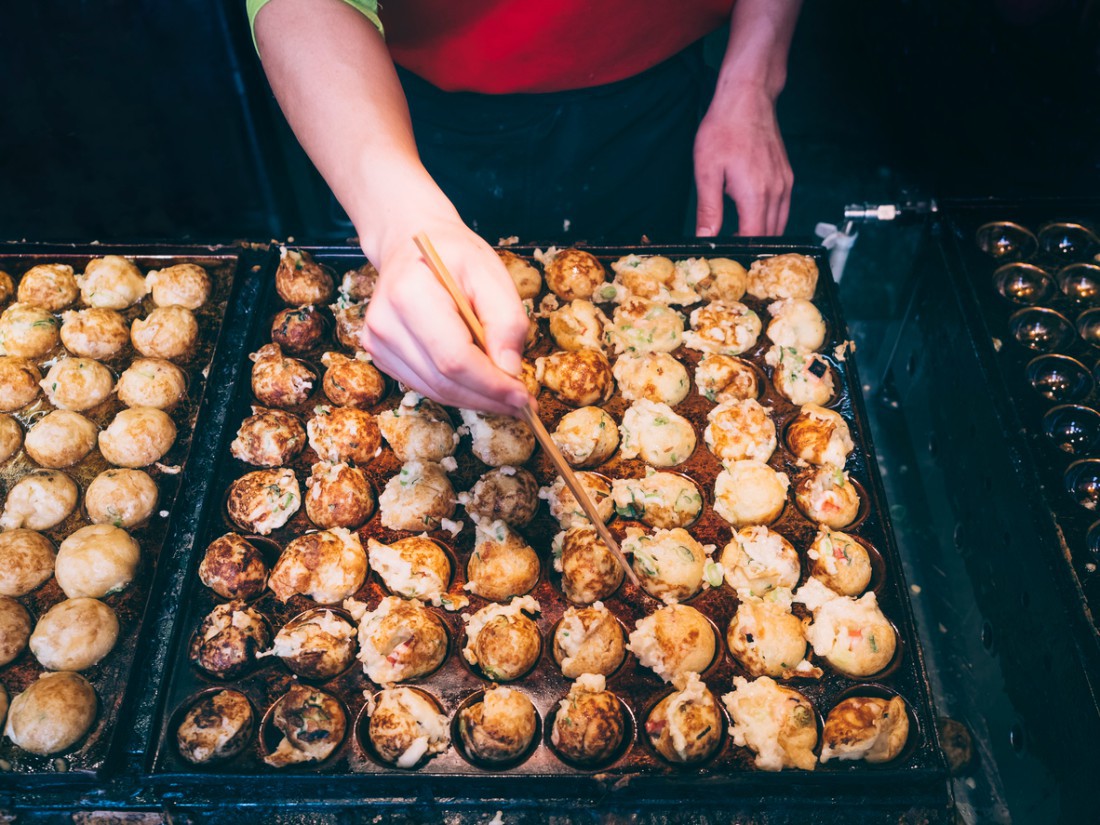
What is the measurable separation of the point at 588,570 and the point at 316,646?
924 millimetres

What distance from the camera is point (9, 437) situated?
297cm

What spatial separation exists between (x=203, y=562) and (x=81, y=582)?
1.42 ft

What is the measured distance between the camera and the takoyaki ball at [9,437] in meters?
2.96

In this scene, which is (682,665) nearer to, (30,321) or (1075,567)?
(1075,567)

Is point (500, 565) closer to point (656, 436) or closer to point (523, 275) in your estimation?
point (656, 436)

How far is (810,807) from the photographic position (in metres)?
2.21

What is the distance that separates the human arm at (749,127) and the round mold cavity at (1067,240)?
4.09 feet

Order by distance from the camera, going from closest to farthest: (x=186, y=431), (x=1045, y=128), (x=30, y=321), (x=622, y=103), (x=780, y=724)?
1. (x=780, y=724)
2. (x=186, y=431)
3. (x=30, y=321)
4. (x=622, y=103)
5. (x=1045, y=128)

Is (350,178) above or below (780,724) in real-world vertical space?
above

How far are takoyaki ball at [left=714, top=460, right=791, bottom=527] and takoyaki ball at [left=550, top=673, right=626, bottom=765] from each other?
0.82 meters

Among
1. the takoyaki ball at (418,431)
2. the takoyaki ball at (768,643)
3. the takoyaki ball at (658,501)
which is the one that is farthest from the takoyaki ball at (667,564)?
the takoyaki ball at (418,431)

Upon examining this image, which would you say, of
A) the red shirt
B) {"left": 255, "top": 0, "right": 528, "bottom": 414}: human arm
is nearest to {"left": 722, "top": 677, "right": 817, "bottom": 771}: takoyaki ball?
{"left": 255, "top": 0, "right": 528, "bottom": 414}: human arm

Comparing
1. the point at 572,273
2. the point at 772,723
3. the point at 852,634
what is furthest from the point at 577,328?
the point at 772,723

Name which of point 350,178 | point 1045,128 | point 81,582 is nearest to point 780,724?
point 350,178
